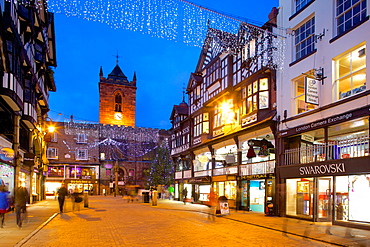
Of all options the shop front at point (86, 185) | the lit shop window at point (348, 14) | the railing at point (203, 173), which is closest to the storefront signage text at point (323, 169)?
the lit shop window at point (348, 14)

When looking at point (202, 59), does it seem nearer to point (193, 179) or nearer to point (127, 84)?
point (193, 179)

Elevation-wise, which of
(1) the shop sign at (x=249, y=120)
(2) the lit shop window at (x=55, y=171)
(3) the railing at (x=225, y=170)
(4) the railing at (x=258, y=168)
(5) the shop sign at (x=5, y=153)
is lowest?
(2) the lit shop window at (x=55, y=171)

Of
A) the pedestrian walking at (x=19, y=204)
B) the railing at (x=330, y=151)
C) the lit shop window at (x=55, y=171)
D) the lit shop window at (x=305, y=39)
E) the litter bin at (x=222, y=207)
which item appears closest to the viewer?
the pedestrian walking at (x=19, y=204)

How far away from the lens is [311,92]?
17531 mm

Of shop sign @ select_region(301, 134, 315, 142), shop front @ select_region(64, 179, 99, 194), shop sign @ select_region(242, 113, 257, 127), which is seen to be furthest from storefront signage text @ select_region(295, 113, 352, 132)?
shop front @ select_region(64, 179, 99, 194)

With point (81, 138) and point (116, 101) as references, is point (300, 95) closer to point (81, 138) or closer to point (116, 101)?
point (81, 138)

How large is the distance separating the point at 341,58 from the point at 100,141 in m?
52.5

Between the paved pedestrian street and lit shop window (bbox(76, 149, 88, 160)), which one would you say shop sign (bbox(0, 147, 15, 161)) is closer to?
the paved pedestrian street

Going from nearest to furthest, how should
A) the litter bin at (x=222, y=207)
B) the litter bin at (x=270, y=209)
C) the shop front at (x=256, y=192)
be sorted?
the litter bin at (x=222, y=207) → the litter bin at (x=270, y=209) → the shop front at (x=256, y=192)

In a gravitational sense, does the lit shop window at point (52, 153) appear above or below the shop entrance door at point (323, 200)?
above

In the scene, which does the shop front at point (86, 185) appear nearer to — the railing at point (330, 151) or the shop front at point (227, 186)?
the shop front at point (227, 186)

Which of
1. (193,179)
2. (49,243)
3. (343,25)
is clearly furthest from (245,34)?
(49,243)

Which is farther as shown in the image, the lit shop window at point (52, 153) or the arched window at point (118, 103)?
the arched window at point (118, 103)

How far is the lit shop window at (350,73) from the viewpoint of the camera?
1570 cm
